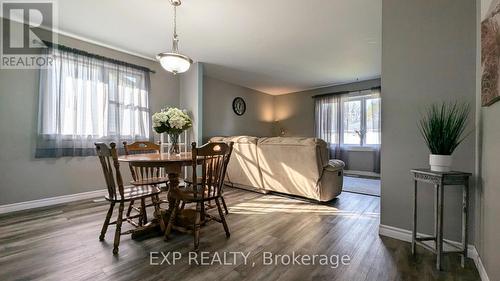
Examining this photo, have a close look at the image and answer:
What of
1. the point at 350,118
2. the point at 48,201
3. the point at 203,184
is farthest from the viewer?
the point at 350,118

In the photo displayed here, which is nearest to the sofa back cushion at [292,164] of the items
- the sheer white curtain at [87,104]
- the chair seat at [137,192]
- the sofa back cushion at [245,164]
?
the sofa back cushion at [245,164]

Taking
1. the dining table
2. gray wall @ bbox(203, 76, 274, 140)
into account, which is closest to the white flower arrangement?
the dining table

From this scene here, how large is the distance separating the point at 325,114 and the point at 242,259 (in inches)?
205

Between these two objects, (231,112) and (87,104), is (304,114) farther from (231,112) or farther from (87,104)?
(87,104)

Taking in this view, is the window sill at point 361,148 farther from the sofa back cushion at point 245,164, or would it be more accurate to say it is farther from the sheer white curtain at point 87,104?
the sheer white curtain at point 87,104

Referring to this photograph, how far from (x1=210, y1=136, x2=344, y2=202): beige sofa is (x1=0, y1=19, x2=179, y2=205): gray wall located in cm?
251

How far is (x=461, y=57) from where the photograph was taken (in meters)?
1.68

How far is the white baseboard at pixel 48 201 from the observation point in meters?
2.63

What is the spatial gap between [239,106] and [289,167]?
10.5ft

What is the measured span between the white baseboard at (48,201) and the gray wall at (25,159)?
2.0 inches

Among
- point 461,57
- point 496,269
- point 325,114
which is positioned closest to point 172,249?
point 496,269

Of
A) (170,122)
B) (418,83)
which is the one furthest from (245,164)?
(418,83)

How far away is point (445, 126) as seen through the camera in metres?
1.56

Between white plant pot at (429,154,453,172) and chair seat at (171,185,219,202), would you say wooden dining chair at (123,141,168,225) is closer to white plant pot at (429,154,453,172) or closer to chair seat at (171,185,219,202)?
chair seat at (171,185,219,202)
